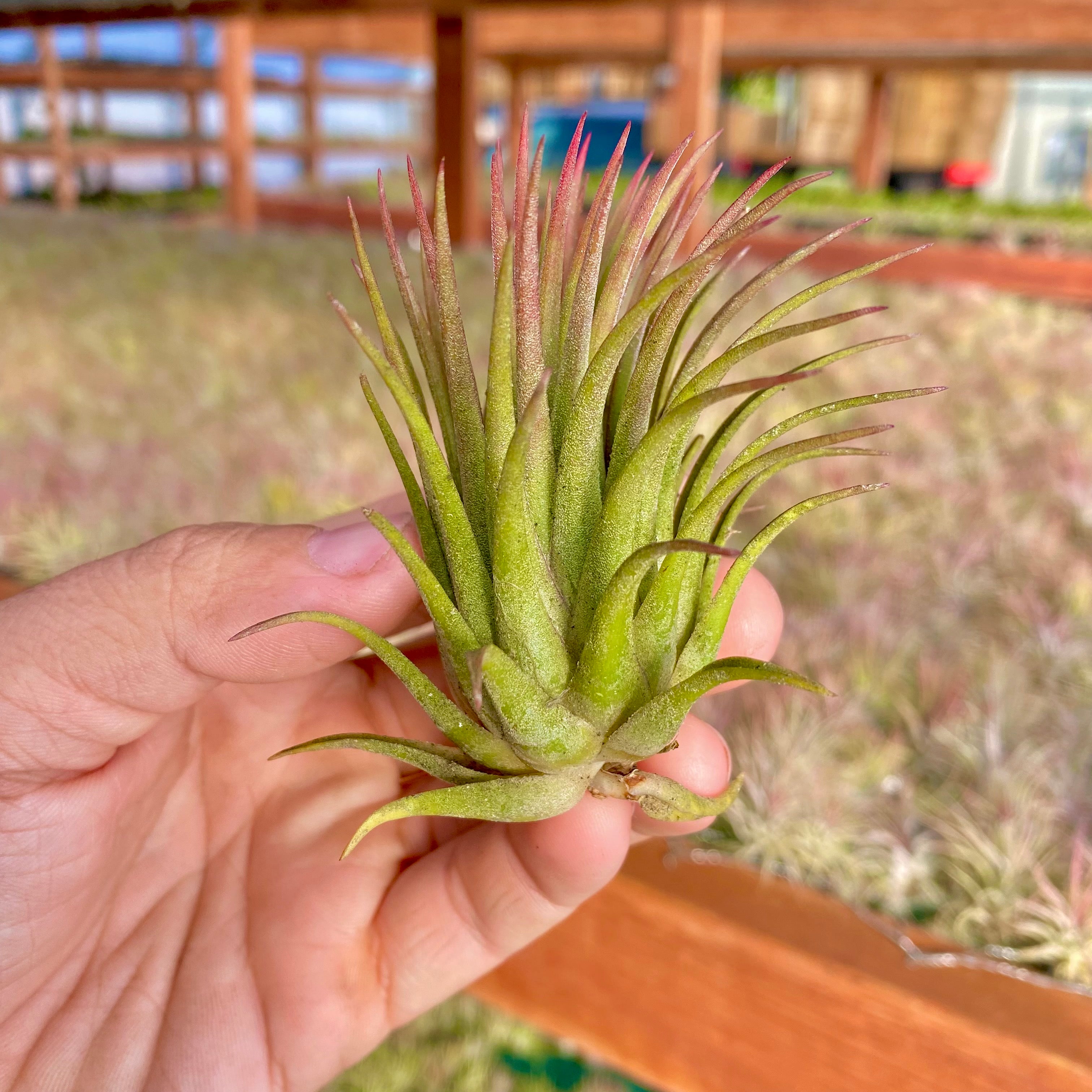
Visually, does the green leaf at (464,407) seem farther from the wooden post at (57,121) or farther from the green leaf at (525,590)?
the wooden post at (57,121)

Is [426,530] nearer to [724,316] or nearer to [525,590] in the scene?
[525,590]

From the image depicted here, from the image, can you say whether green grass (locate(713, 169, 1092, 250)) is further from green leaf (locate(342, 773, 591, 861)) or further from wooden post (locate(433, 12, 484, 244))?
green leaf (locate(342, 773, 591, 861))

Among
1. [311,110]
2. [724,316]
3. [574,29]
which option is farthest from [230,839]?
[311,110]

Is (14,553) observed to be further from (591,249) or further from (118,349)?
(591,249)

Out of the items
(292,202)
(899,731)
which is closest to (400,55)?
(292,202)

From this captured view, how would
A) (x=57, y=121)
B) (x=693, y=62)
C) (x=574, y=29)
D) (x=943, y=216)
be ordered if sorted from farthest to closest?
(x=57, y=121) < (x=574, y=29) < (x=943, y=216) < (x=693, y=62)

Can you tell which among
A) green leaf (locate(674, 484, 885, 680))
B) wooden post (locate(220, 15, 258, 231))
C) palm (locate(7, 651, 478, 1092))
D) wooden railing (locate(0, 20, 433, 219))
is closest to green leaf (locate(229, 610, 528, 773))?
green leaf (locate(674, 484, 885, 680))
